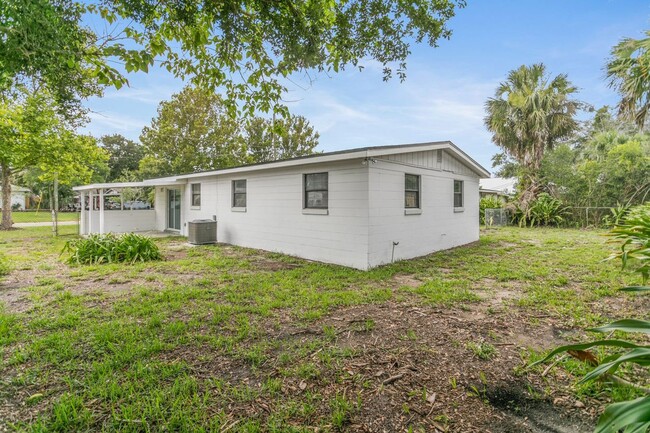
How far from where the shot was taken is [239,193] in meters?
10.8

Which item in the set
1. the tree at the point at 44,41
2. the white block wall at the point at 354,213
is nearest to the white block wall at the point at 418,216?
the white block wall at the point at 354,213

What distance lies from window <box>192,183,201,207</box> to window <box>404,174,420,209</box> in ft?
27.1

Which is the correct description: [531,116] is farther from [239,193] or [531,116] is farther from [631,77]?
[239,193]

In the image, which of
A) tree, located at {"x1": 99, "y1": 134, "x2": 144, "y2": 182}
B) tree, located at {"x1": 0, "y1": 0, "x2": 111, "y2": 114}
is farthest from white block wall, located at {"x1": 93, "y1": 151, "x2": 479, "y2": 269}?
tree, located at {"x1": 99, "y1": 134, "x2": 144, "y2": 182}

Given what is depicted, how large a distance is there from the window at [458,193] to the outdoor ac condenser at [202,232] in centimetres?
816

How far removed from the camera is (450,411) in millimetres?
2320

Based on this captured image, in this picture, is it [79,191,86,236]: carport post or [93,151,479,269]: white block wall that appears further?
[79,191,86,236]: carport post

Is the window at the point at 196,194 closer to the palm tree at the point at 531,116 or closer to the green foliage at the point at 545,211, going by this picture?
the palm tree at the point at 531,116

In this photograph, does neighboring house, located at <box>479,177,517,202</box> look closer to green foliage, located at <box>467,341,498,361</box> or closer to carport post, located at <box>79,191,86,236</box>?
green foliage, located at <box>467,341,498,361</box>

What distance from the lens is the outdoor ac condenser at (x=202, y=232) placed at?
10.6m

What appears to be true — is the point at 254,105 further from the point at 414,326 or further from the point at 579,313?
the point at 579,313

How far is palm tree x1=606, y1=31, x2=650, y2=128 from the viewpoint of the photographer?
5682mm

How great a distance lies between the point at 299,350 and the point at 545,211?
667 inches

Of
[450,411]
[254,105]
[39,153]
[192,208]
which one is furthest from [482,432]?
[39,153]
